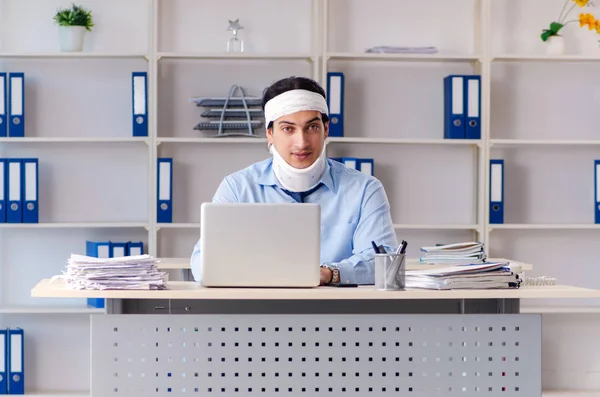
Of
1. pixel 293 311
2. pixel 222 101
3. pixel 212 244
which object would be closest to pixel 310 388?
pixel 293 311

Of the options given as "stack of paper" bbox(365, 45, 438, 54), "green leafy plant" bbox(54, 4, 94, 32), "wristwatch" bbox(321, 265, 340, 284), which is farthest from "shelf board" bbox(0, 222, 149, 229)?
"wristwatch" bbox(321, 265, 340, 284)

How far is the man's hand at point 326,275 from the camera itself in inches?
91.7

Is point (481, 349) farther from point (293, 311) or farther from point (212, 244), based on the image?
point (212, 244)

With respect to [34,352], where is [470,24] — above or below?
above

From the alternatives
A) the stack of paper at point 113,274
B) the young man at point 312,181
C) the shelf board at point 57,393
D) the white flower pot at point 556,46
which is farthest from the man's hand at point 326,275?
the white flower pot at point 556,46

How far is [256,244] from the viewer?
2096 mm

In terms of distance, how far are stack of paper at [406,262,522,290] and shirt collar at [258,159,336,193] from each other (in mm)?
738

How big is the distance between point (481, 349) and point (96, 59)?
2.98 meters

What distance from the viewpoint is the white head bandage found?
108 inches

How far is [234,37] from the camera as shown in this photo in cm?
441

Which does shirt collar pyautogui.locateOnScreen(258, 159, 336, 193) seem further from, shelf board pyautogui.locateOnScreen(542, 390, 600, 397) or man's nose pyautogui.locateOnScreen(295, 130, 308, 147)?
shelf board pyautogui.locateOnScreen(542, 390, 600, 397)

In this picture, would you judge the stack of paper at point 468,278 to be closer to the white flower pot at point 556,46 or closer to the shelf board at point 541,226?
the shelf board at point 541,226

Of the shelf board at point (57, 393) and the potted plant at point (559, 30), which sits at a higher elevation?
the potted plant at point (559, 30)

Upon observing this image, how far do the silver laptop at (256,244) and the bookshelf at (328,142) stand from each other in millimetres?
2305
